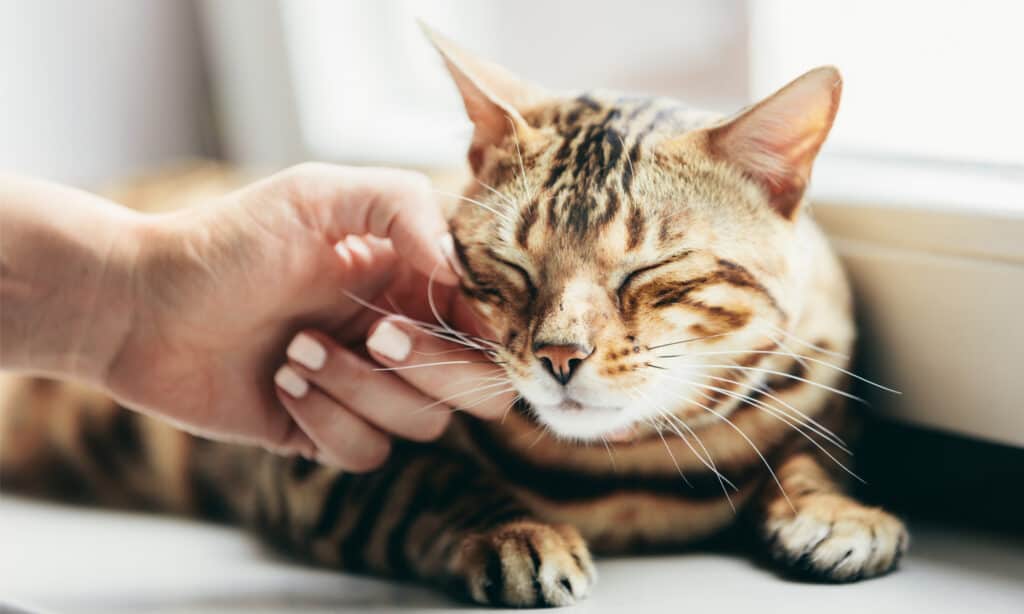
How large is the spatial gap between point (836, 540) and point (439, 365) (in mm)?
374

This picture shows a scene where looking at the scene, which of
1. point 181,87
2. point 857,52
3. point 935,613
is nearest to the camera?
point 935,613

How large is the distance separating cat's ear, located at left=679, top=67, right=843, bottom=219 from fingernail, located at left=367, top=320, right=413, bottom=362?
0.32 m

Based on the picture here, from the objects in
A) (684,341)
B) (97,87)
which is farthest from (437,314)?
(97,87)

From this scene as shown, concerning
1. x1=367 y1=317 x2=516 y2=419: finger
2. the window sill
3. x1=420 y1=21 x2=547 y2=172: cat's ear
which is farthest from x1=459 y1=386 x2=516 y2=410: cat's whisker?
the window sill

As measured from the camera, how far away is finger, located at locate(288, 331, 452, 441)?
95 cm

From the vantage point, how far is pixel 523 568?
2.73 feet

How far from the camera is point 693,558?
0.95 m

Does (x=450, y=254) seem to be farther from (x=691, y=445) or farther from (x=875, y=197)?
(x=875, y=197)

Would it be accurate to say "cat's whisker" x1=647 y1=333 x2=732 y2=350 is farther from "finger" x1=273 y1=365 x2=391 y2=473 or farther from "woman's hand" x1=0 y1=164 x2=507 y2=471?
"finger" x1=273 y1=365 x2=391 y2=473

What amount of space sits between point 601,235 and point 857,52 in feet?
1.46

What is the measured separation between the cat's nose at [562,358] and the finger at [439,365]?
87 mm

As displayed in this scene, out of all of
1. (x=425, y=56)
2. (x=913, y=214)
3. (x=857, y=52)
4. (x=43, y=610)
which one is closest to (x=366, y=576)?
(x=43, y=610)

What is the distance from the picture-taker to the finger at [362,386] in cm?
95

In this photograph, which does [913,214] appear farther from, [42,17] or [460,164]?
[42,17]
